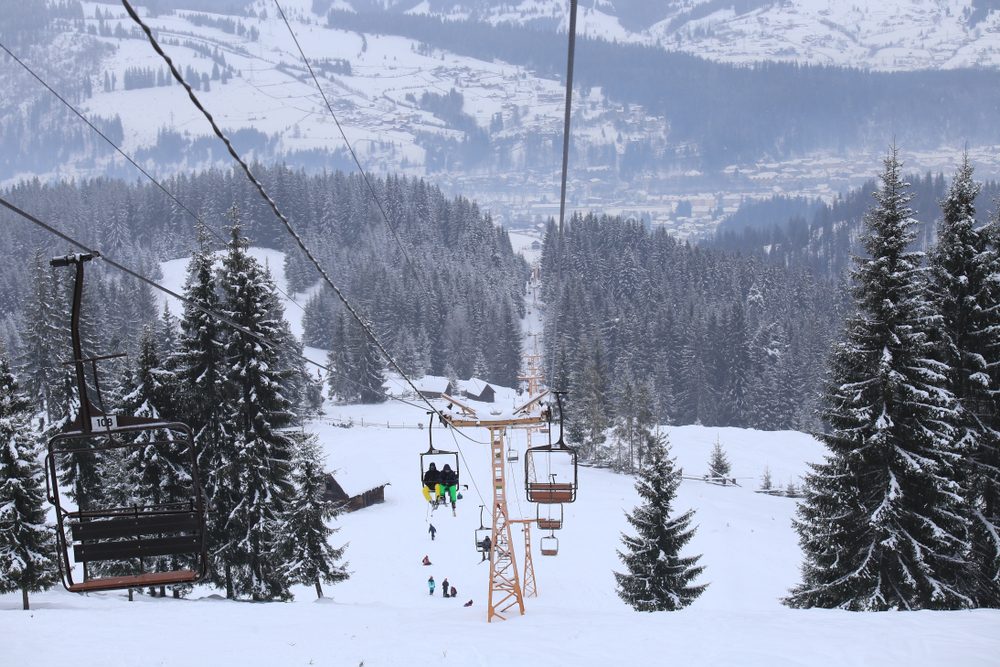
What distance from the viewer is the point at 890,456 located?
1816 centimetres

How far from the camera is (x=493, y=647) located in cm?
1346

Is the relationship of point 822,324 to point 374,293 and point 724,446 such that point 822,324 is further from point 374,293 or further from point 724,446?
point 374,293

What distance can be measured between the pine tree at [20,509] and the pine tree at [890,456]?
19.6 meters

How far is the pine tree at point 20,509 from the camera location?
19875 millimetres

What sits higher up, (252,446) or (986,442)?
(986,442)

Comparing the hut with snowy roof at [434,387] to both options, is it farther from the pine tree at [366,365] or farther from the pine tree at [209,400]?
the pine tree at [209,400]

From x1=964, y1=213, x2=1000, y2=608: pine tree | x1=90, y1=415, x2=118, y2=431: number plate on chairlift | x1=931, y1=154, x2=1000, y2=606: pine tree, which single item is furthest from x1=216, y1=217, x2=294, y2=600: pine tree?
x1=964, y1=213, x2=1000, y2=608: pine tree

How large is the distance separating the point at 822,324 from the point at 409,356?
211 feet

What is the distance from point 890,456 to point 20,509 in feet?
71.7

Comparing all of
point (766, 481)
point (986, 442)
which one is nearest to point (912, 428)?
point (986, 442)

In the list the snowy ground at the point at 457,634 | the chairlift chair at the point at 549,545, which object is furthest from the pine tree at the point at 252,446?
the chairlift chair at the point at 549,545

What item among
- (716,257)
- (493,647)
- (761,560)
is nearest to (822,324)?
(716,257)

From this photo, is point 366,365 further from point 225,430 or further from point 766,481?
point 225,430

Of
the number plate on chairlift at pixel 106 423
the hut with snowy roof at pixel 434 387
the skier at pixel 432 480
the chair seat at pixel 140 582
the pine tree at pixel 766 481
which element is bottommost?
the hut with snowy roof at pixel 434 387
